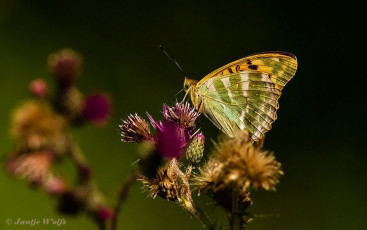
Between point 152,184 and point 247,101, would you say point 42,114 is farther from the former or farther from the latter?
point 247,101

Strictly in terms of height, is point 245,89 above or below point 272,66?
below

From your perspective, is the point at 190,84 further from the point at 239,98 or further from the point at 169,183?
the point at 169,183

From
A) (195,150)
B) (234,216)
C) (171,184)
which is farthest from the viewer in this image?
(195,150)

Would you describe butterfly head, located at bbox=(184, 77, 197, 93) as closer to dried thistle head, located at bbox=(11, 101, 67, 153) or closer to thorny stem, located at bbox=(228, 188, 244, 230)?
thorny stem, located at bbox=(228, 188, 244, 230)

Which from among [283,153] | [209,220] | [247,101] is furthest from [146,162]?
[283,153]

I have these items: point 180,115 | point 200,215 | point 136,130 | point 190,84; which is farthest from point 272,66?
point 200,215

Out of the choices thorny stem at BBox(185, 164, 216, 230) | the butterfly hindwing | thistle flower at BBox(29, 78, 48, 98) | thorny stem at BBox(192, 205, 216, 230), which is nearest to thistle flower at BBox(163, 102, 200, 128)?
thorny stem at BBox(185, 164, 216, 230)

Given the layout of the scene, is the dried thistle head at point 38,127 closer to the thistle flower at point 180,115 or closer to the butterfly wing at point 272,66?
the thistle flower at point 180,115
